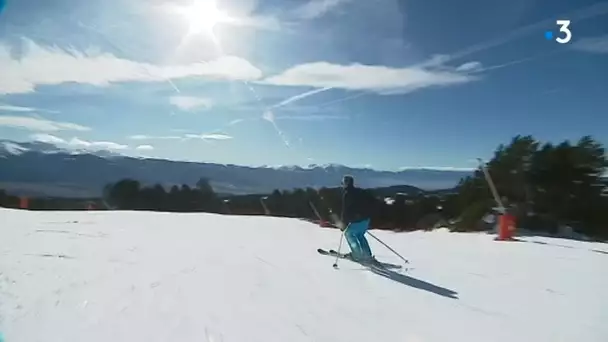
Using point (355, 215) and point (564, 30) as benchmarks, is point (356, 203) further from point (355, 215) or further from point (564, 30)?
point (564, 30)

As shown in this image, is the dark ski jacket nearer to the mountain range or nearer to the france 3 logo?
the mountain range

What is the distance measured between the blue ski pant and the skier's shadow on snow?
0.10 m

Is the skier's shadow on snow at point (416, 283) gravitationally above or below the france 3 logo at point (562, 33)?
below

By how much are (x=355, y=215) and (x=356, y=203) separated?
4cm

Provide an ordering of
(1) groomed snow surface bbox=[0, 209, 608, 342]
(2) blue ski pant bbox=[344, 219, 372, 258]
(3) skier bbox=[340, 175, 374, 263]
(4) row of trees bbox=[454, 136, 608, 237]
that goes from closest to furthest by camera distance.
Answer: (1) groomed snow surface bbox=[0, 209, 608, 342], (4) row of trees bbox=[454, 136, 608, 237], (3) skier bbox=[340, 175, 374, 263], (2) blue ski pant bbox=[344, 219, 372, 258]

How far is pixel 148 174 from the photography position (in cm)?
180

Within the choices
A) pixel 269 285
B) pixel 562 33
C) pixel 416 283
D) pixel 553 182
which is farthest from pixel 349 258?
pixel 562 33

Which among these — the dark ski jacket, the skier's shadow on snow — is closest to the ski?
the skier's shadow on snow

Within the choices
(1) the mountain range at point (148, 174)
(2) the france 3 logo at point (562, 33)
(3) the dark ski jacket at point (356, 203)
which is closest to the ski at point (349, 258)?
(3) the dark ski jacket at point (356, 203)

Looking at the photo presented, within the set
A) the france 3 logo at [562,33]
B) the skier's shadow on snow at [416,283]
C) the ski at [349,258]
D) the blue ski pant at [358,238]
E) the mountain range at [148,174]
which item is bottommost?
the skier's shadow on snow at [416,283]

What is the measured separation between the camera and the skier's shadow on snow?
189 centimetres

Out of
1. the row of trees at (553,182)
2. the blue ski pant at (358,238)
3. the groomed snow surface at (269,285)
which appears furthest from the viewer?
the blue ski pant at (358,238)

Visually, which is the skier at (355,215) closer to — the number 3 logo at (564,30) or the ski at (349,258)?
the ski at (349,258)

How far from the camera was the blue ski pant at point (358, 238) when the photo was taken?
2.03 metres
